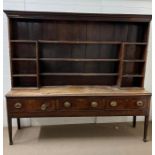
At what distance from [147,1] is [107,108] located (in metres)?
1.64

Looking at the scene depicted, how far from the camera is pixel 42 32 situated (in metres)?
2.33

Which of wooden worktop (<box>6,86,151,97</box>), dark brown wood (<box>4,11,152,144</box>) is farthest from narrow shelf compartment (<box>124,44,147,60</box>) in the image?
wooden worktop (<box>6,86,151,97</box>)

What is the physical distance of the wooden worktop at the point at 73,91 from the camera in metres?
2.09

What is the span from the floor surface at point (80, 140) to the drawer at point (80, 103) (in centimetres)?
48

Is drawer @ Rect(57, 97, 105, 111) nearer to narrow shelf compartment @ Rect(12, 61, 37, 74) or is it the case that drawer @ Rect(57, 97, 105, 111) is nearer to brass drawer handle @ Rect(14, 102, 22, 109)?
brass drawer handle @ Rect(14, 102, 22, 109)

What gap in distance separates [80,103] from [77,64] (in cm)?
60

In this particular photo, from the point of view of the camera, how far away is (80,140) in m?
2.31

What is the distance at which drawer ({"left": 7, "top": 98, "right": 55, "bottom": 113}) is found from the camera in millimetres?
2055

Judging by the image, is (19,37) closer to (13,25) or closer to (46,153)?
(13,25)

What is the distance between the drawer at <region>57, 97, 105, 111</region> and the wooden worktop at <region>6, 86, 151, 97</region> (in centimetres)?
6

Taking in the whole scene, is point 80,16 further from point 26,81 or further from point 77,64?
point 26,81

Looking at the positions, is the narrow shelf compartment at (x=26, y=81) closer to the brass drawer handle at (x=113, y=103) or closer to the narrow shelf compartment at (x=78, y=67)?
the narrow shelf compartment at (x=78, y=67)

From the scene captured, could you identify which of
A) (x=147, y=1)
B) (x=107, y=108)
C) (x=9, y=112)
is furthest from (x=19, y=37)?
Result: (x=147, y=1)

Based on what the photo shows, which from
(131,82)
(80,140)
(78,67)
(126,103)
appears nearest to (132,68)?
(131,82)
